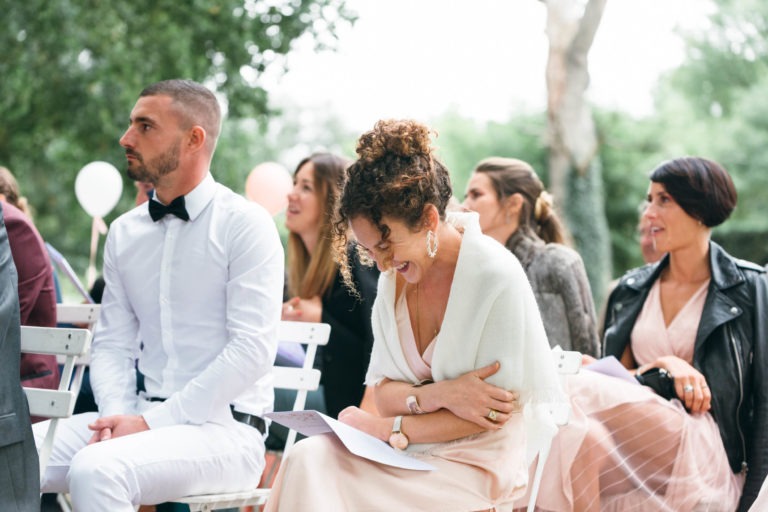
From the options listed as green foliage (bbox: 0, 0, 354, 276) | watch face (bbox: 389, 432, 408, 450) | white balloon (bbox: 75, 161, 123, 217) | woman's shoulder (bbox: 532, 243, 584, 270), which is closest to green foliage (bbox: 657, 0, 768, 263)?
green foliage (bbox: 0, 0, 354, 276)

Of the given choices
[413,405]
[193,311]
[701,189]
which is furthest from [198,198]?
[701,189]

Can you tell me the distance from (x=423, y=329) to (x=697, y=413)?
1.53 metres

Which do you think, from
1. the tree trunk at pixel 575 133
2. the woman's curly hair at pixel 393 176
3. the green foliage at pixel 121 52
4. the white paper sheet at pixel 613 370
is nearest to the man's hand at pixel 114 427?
the woman's curly hair at pixel 393 176

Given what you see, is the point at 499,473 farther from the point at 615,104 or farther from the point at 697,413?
the point at 615,104

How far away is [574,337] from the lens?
467cm

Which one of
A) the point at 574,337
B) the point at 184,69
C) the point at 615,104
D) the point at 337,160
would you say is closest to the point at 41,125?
the point at 184,69

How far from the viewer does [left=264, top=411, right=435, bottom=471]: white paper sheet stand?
2453mm

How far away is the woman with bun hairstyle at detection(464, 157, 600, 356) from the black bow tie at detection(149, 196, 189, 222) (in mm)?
1858

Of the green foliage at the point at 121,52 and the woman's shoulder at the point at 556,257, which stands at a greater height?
the green foliage at the point at 121,52

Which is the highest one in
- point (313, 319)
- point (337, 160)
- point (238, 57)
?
point (238, 57)

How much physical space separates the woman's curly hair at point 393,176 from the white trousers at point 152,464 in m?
1.01

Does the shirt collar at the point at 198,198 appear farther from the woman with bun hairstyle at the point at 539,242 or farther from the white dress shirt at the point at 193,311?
the woman with bun hairstyle at the point at 539,242

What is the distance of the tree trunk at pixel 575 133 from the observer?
51.2 ft

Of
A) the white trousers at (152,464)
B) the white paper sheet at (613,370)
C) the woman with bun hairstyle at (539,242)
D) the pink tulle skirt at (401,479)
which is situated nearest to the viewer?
the pink tulle skirt at (401,479)
